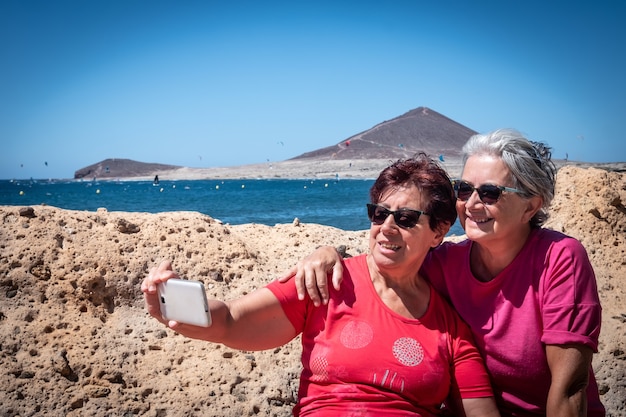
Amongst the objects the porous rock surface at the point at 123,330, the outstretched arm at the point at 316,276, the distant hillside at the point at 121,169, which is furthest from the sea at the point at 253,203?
the distant hillside at the point at 121,169

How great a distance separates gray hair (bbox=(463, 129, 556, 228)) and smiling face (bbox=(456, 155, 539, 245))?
0.03 m

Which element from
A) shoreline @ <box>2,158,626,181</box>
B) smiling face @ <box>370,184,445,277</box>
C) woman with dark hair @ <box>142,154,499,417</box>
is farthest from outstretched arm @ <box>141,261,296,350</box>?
shoreline @ <box>2,158,626,181</box>

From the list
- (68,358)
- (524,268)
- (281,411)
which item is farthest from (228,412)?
(524,268)

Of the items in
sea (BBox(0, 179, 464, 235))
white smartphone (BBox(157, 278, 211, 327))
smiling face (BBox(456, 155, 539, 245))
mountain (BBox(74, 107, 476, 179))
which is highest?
mountain (BBox(74, 107, 476, 179))

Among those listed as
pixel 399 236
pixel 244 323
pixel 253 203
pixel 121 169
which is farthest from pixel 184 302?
pixel 121 169

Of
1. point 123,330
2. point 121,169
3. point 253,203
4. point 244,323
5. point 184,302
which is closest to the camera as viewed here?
point 184,302

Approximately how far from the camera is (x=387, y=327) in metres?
2.16

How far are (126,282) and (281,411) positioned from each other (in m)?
1.30

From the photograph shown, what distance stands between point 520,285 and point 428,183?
57cm

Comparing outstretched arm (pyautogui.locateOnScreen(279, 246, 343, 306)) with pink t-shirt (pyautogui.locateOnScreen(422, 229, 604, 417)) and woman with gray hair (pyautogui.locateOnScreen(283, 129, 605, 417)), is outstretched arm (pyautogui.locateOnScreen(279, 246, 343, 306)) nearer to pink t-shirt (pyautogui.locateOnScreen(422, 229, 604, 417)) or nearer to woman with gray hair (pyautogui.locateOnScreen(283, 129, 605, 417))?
woman with gray hair (pyautogui.locateOnScreen(283, 129, 605, 417))

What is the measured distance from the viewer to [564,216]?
4996 millimetres

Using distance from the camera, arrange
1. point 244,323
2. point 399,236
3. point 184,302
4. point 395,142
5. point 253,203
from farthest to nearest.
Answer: point 395,142 < point 253,203 < point 399,236 < point 244,323 < point 184,302

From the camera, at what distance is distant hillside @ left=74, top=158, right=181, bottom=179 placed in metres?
128

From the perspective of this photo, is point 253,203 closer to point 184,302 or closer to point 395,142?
point 184,302
